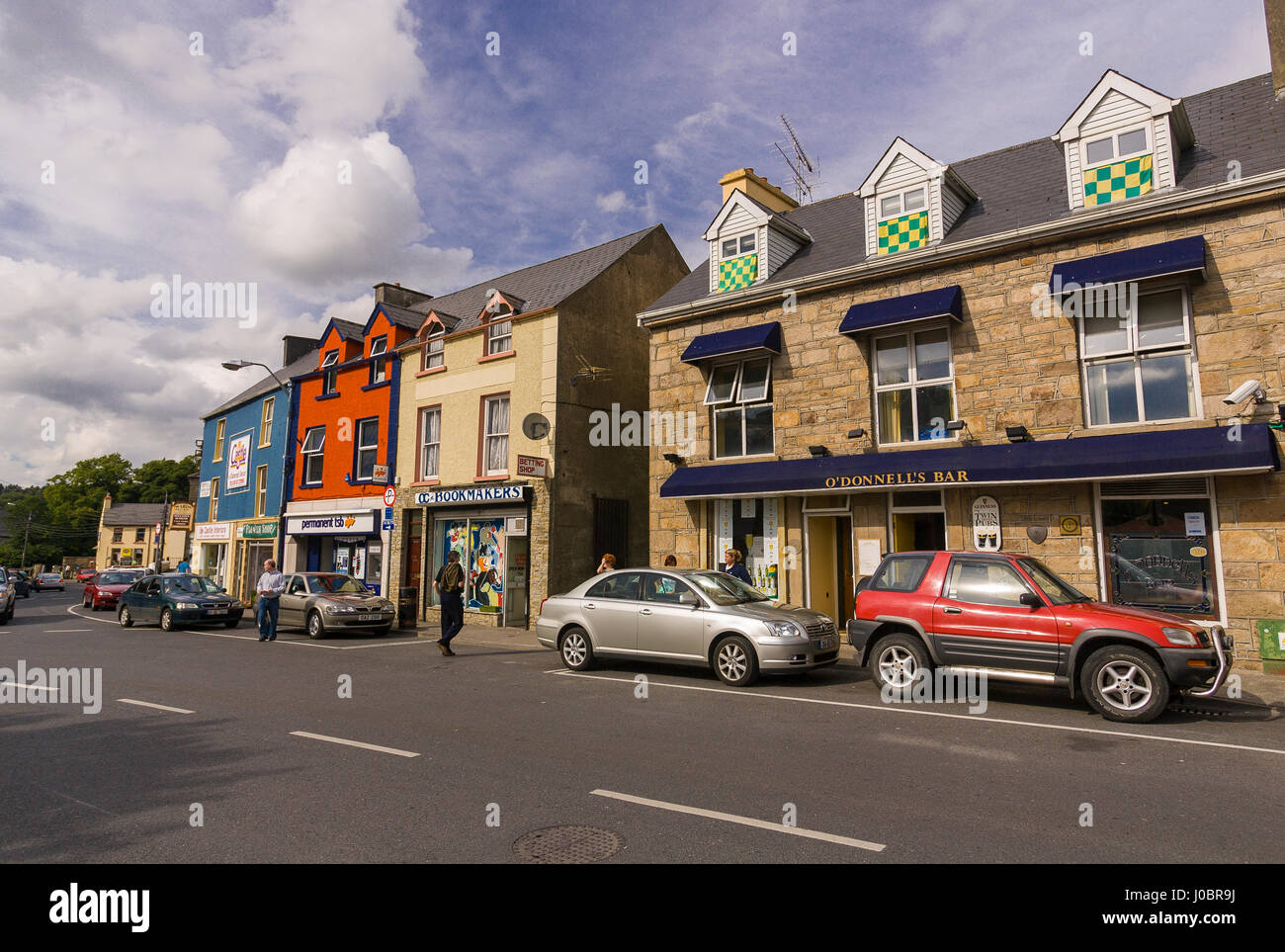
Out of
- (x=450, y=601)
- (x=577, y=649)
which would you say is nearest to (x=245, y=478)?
(x=450, y=601)

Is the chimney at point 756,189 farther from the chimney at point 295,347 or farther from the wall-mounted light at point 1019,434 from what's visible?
the chimney at point 295,347

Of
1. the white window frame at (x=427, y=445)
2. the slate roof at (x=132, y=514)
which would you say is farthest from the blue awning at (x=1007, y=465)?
the slate roof at (x=132, y=514)

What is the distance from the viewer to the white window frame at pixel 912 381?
1337cm

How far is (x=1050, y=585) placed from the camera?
8672 mm

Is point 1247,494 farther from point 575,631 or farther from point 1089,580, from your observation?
point 575,631

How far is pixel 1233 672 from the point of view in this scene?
10.3 meters

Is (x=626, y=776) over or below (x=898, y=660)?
below

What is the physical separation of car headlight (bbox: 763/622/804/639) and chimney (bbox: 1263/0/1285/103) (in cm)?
1219

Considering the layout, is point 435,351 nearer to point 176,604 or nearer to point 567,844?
point 176,604

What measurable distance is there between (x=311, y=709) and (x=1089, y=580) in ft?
36.7

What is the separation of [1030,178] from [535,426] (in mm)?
11676

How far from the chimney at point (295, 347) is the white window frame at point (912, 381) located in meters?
27.7

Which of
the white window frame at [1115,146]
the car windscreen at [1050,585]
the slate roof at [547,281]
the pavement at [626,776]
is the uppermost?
the slate roof at [547,281]

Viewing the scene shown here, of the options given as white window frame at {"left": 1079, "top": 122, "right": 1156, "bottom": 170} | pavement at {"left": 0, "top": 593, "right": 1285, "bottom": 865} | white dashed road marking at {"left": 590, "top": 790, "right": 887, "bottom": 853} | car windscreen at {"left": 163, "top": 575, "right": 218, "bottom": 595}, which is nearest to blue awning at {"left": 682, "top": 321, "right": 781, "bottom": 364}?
white window frame at {"left": 1079, "top": 122, "right": 1156, "bottom": 170}
